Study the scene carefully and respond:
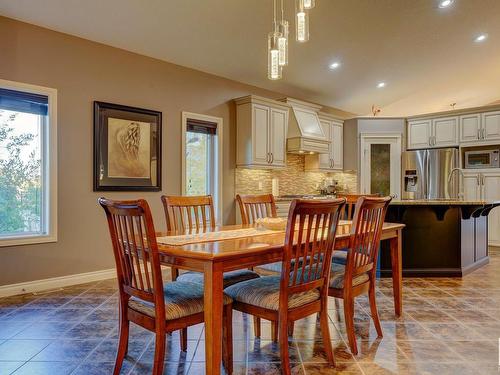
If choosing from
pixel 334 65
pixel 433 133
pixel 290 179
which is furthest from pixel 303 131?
pixel 433 133

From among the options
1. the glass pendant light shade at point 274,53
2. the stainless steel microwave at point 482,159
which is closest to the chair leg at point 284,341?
the glass pendant light shade at point 274,53

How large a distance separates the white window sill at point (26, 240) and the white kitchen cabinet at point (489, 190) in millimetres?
6695

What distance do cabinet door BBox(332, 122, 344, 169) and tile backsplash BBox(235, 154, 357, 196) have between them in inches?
12.2

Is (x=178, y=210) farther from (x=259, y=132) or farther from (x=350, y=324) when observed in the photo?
(x=259, y=132)

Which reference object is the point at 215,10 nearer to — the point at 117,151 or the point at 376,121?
the point at 117,151

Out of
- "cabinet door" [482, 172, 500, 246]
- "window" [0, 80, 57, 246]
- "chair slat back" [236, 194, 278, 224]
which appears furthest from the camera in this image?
"cabinet door" [482, 172, 500, 246]

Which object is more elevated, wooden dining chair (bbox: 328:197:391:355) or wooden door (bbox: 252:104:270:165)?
wooden door (bbox: 252:104:270:165)

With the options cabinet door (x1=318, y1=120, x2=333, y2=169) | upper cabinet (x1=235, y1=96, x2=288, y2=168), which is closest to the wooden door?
upper cabinet (x1=235, y1=96, x2=288, y2=168)

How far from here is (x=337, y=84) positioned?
20.5ft

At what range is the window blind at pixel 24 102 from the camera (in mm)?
3486

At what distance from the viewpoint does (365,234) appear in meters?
2.38

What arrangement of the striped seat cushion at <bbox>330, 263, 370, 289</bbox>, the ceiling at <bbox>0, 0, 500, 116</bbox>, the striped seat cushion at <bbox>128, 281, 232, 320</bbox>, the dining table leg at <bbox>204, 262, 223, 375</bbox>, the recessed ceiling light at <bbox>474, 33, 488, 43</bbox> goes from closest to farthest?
the dining table leg at <bbox>204, 262, 223, 375</bbox>
the striped seat cushion at <bbox>128, 281, 232, 320</bbox>
the striped seat cushion at <bbox>330, 263, 370, 289</bbox>
the ceiling at <bbox>0, 0, 500, 116</bbox>
the recessed ceiling light at <bbox>474, 33, 488, 43</bbox>

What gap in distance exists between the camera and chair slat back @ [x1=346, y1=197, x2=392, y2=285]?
7.35 ft

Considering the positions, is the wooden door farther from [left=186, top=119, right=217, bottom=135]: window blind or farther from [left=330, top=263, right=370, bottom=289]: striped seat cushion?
[left=330, top=263, right=370, bottom=289]: striped seat cushion
